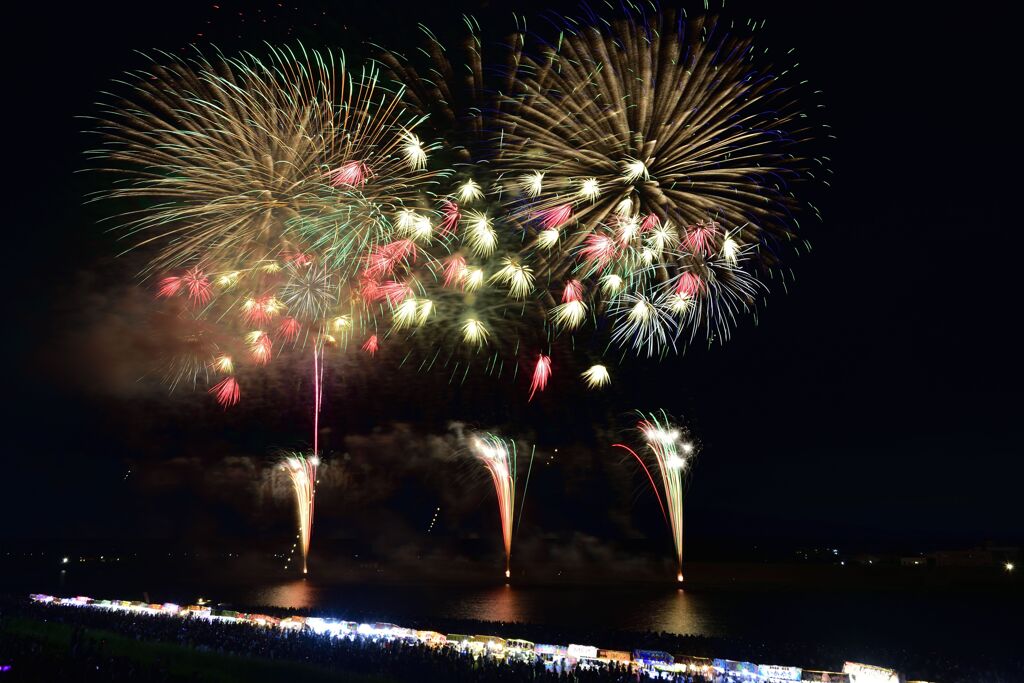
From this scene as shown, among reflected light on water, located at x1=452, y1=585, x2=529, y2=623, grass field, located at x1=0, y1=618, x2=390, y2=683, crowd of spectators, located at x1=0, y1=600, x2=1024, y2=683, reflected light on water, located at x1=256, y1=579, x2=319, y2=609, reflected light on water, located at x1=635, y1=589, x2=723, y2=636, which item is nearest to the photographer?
crowd of spectators, located at x1=0, y1=600, x2=1024, y2=683

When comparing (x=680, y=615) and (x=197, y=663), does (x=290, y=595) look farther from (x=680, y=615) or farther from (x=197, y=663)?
(x=197, y=663)

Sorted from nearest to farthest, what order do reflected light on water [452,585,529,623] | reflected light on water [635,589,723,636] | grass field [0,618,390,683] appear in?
grass field [0,618,390,683]
reflected light on water [635,589,723,636]
reflected light on water [452,585,529,623]

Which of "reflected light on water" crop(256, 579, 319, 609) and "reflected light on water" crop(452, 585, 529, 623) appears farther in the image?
"reflected light on water" crop(256, 579, 319, 609)

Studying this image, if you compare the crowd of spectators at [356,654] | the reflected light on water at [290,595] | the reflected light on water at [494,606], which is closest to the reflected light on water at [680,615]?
the reflected light on water at [494,606]

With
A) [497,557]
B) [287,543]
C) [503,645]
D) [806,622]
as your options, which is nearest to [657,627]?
[806,622]

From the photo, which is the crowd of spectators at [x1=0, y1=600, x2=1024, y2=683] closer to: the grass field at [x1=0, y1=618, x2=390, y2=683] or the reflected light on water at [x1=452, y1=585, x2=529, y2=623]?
the grass field at [x1=0, y1=618, x2=390, y2=683]

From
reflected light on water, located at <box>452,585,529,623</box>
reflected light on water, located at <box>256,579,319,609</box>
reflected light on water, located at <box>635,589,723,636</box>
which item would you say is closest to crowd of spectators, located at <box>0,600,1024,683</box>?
reflected light on water, located at <box>452,585,529,623</box>

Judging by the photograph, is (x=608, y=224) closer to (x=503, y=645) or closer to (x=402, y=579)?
(x=503, y=645)

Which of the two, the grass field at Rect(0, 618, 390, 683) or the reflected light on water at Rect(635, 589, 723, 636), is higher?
the reflected light on water at Rect(635, 589, 723, 636)

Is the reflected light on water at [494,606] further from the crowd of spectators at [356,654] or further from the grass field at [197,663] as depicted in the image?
the grass field at [197,663]

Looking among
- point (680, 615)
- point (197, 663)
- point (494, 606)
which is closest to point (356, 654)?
point (197, 663)
